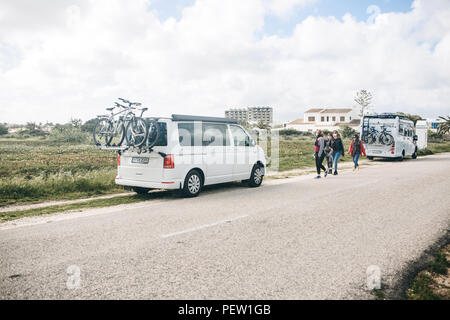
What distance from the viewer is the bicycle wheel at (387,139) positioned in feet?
75.5

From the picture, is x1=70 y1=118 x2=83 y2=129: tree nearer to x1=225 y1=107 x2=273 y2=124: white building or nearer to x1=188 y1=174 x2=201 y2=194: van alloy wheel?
x1=188 y1=174 x2=201 y2=194: van alloy wheel

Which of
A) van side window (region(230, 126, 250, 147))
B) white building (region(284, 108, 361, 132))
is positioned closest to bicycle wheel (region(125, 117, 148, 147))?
van side window (region(230, 126, 250, 147))

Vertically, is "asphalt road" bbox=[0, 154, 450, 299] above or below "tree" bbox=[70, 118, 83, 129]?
below

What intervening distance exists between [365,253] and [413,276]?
30.8 inches

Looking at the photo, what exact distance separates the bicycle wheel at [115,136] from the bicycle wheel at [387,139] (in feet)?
62.4

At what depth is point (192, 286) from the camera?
3664 mm

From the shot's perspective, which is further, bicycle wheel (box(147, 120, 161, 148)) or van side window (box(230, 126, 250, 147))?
van side window (box(230, 126, 250, 147))

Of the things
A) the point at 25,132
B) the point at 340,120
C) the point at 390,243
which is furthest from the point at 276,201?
the point at 340,120

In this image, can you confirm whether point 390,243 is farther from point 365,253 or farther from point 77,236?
point 77,236

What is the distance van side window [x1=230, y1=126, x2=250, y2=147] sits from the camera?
35.1 ft

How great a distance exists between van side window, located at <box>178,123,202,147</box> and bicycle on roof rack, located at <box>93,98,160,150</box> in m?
0.62

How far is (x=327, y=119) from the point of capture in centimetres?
9338

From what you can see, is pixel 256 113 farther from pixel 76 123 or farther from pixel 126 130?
pixel 126 130

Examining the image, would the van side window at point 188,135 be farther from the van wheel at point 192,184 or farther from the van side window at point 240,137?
the van side window at point 240,137
